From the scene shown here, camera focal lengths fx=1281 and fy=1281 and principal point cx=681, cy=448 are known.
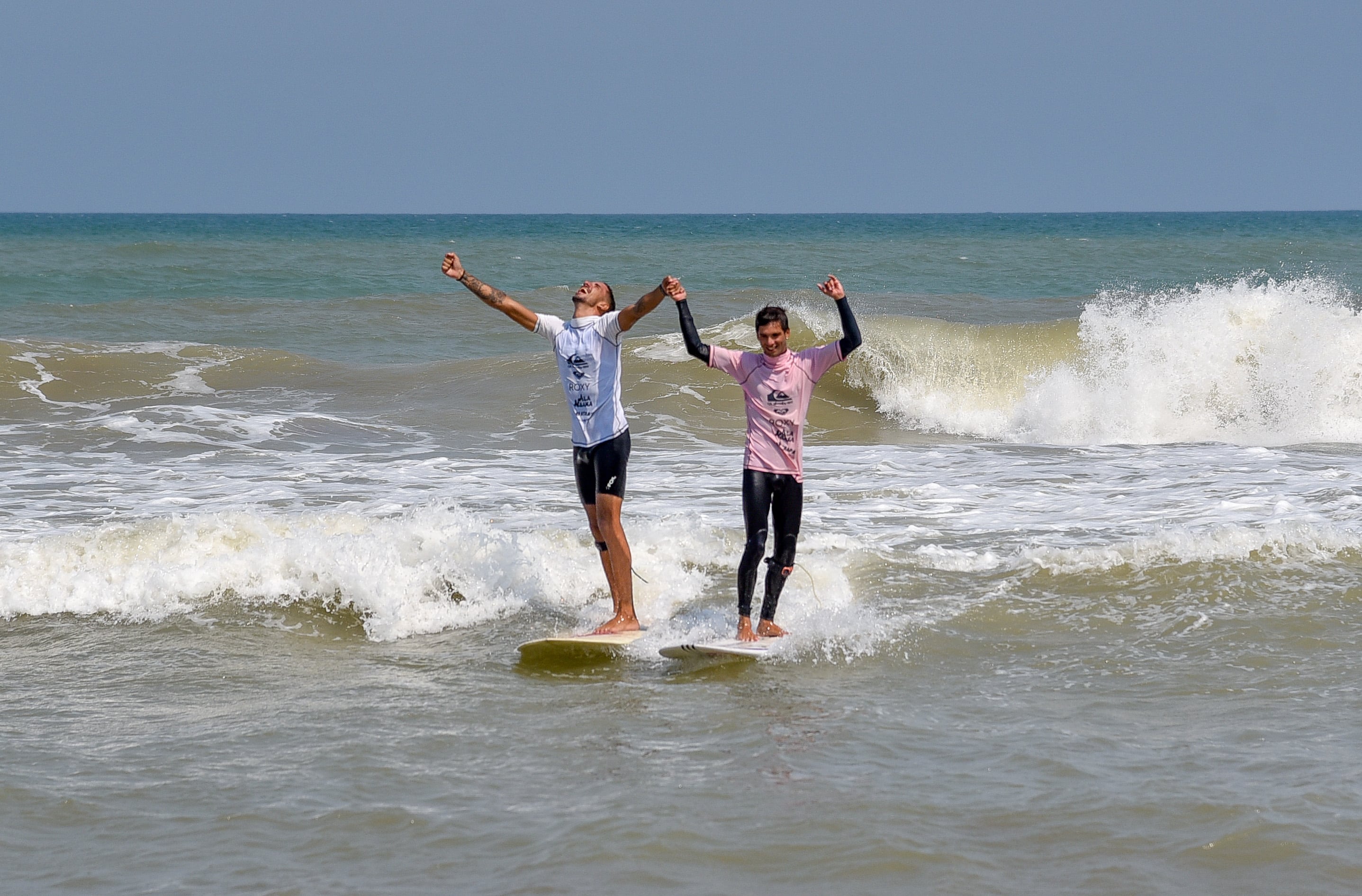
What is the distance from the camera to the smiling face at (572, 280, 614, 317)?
6.48m

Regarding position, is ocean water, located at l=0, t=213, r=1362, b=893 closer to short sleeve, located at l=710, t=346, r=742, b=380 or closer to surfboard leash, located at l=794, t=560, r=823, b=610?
surfboard leash, located at l=794, t=560, r=823, b=610

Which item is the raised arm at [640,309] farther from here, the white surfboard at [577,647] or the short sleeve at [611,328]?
the white surfboard at [577,647]

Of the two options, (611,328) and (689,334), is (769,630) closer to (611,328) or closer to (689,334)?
(689,334)

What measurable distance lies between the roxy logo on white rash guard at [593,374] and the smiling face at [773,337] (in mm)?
736

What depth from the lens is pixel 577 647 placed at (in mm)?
6152

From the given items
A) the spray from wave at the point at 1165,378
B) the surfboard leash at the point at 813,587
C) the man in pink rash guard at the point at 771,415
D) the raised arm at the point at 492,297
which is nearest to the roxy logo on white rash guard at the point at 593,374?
the raised arm at the point at 492,297

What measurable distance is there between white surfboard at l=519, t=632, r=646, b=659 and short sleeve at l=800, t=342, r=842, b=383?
156cm

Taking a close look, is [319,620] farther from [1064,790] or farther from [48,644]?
[1064,790]

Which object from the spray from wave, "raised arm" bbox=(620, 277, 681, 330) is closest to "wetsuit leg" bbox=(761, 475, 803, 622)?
"raised arm" bbox=(620, 277, 681, 330)

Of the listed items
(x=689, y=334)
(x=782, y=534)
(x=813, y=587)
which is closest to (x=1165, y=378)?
(x=813, y=587)

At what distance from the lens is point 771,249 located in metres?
55.4

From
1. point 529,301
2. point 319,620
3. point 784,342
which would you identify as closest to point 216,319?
point 529,301

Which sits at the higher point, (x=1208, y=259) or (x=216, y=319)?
(x=1208, y=259)

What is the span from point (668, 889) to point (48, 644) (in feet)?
14.4
